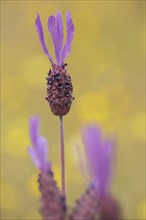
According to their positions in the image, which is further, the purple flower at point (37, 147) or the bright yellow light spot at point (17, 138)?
the bright yellow light spot at point (17, 138)

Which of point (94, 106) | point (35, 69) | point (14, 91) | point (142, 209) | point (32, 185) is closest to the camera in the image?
point (142, 209)

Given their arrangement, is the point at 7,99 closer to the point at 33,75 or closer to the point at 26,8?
the point at 33,75

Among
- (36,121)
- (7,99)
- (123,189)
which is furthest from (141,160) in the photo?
(36,121)

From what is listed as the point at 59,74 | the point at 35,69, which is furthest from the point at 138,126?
the point at 59,74

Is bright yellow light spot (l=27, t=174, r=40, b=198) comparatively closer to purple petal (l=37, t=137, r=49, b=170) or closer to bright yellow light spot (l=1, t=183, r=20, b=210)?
bright yellow light spot (l=1, t=183, r=20, b=210)

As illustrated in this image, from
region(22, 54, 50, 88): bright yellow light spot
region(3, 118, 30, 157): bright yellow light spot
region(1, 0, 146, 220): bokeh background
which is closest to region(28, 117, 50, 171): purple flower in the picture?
region(1, 0, 146, 220): bokeh background

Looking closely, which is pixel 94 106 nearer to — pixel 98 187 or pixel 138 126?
pixel 138 126

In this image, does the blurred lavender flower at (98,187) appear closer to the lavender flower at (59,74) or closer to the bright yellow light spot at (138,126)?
the lavender flower at (59,74)

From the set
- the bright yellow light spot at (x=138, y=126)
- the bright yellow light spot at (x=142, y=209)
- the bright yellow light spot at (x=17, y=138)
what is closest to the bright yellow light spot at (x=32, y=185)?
the bright yellow light spot at (x=17, y=138)
